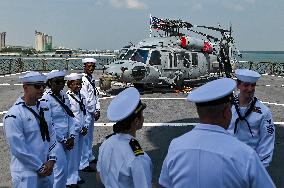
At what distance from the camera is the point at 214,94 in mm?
2324

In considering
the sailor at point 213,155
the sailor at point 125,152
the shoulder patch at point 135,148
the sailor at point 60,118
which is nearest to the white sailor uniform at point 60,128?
the sailor at point 60,118

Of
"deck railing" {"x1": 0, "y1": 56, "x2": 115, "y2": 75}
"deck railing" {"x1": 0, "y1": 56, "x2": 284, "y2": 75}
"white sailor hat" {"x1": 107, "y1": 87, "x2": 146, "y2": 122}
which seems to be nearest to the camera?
"white sailor hat" {"x1": 107, "y1": 87, "x2": 146, "y2": 122}

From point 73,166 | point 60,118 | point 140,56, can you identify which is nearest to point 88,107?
point 73,166

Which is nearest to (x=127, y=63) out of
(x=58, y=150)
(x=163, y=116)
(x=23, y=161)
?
(x=163, y=116)

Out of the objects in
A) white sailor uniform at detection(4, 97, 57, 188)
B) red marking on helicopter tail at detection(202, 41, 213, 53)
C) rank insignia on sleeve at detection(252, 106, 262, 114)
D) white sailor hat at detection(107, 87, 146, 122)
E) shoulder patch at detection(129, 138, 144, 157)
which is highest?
red marking on helicopter tail at detection(202, 41, 213, 53)

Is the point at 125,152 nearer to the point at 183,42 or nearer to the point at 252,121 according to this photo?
→ the point at 252,121

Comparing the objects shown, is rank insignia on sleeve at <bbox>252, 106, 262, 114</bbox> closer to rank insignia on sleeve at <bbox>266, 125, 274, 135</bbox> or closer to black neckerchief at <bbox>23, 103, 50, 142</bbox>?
rank insignia on sleeve at <bbox>266, 125, 274, 135</bbox>

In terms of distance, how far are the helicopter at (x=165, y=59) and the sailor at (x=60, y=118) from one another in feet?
36.3

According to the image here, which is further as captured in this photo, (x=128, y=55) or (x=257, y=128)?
(x=128, y=55)

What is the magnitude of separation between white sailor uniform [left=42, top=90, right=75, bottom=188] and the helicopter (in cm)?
1102

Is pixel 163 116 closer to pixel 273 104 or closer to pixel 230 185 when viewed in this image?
pixel 273 104

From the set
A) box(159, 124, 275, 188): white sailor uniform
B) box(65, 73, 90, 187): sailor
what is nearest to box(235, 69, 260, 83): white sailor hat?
box(159, 124, 275, 188): white sailor uniform

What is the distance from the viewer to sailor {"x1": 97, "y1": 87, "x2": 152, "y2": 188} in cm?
284

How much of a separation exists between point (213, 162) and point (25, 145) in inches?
114
